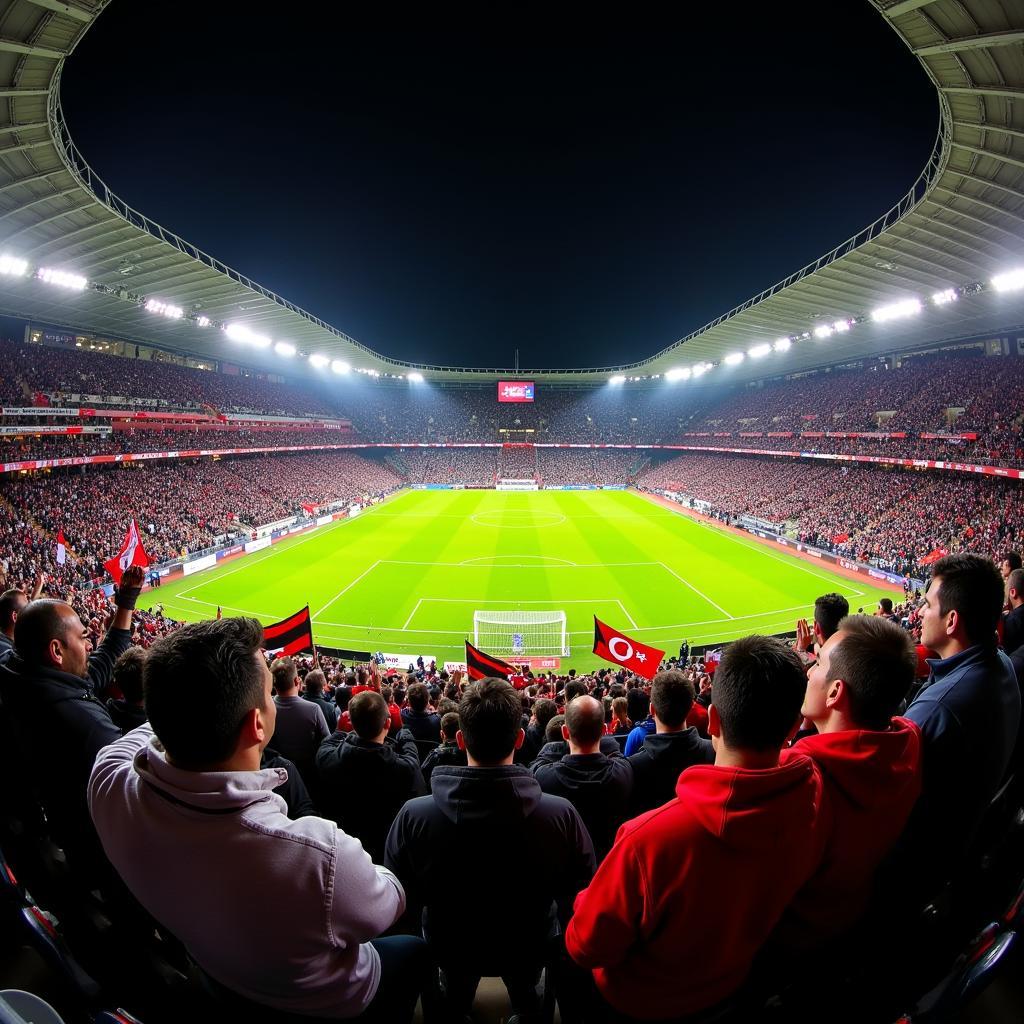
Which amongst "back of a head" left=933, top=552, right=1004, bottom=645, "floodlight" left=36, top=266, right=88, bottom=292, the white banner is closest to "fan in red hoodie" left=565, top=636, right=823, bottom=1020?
"back of a head" left=933, top=552, right=1004, bottom=645

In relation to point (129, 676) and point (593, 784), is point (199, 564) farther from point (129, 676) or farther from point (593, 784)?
point (593, 784)

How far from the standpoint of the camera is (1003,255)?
2730 centimetres

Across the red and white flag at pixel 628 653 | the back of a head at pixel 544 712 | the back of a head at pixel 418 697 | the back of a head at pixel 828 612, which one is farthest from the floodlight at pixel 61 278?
the back of a head at pixel 828 612

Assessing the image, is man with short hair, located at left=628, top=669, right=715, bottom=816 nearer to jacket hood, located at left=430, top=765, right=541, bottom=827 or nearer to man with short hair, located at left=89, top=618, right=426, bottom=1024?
jacket hood, located at left=430, top=765, right=541, bottom=827

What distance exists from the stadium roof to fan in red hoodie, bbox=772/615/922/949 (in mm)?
20262

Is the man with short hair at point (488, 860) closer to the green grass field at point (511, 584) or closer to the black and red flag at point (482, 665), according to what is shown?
the black and red flag at point (482, 665)

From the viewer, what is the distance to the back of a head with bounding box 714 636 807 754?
6.85 ft

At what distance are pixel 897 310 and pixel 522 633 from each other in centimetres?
3668

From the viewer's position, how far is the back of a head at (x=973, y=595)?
3.45m

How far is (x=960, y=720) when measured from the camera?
9.38 ft

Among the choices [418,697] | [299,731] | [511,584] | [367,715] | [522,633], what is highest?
[367,715]

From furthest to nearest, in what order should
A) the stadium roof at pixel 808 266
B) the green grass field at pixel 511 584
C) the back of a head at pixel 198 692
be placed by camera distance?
the green grass field at pixel 511 584 < the stadium roof at pixel 808 266 < the back of a head at pixel 198 692

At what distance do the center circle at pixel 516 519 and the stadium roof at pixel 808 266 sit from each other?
82.2 feet

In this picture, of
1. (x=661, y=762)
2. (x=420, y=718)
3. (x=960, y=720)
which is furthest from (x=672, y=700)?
(x=420, y=718)
